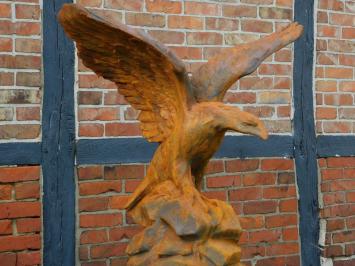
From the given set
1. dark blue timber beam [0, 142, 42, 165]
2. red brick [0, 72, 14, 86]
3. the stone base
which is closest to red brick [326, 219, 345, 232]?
the stone base

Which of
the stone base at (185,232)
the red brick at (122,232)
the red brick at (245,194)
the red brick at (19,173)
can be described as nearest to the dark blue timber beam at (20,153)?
the red brick at (19,173)

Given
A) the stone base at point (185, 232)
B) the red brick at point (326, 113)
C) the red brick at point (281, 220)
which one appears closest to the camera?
the stone base at point (185, 232)

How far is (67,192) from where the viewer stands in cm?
265

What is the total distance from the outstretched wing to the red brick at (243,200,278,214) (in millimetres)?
1198

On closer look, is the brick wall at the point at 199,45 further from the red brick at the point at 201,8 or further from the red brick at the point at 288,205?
the red brick at the point at 288,205

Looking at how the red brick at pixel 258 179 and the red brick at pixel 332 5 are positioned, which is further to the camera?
the red brick at pixel 332 5

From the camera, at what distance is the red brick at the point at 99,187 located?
2.69 m

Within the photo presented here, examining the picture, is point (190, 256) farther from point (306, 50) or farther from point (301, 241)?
point (306, 50)

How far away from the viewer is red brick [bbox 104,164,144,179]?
108 inches

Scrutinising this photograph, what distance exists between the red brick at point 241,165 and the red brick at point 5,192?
3.85 ft

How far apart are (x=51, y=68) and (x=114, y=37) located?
3.20ft

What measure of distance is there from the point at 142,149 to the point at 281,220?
0.96m

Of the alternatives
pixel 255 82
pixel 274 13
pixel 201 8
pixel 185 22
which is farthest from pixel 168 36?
pixel 274 13

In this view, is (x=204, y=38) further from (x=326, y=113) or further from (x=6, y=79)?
(x=6, y=79)
